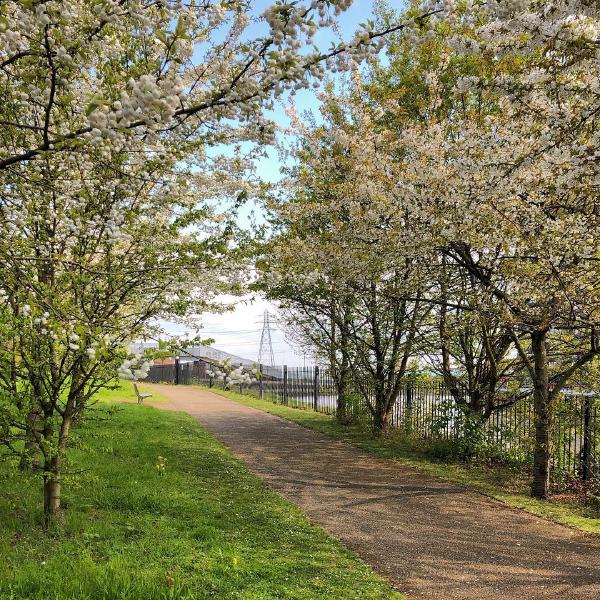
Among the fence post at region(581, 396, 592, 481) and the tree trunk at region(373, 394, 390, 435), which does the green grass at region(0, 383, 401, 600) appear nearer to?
the fence post at region(581, 396, 592, 481)

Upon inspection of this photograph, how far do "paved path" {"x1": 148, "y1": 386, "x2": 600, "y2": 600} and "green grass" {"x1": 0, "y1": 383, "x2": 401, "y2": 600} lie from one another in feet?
1.47

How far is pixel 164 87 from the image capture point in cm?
265

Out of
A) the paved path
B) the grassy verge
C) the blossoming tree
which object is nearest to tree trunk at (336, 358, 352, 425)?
the grassy verge

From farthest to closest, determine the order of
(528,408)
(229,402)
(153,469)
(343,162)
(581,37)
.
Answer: (229,402)
(343,162)
(528,408)
(153,469)
(581,37)

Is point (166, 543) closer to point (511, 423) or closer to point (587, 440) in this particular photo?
point (587, 440)

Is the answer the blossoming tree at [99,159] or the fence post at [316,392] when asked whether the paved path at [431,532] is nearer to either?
the blossoming tree at [99,159]

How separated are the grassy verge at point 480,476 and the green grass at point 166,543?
3305mm

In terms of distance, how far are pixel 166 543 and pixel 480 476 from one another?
5.99m

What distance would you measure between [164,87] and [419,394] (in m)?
10.9

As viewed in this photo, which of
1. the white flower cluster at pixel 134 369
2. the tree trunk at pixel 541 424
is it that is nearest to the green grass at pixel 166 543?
the white flower cluster at pixel 134 369

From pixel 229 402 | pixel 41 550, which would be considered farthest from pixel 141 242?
pixel 229 402

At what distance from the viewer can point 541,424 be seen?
8.15 m

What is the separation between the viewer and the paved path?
476 cm

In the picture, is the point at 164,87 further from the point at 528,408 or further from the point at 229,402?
the point at 229,402
